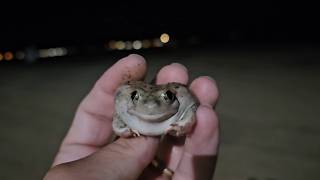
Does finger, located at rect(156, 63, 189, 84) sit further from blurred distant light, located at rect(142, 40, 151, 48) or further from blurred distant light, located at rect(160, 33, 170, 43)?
blurred distant light, located at rect(160, 33, 170, 43)

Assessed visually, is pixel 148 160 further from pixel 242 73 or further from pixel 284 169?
pixel 242 73

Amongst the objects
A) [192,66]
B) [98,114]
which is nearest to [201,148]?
[98,114]

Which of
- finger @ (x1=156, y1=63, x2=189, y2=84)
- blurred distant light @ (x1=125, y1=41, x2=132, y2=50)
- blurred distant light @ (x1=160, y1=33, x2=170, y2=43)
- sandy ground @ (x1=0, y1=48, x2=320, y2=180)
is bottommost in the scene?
sandy ground @ (x1=0, y1=48, x2=320, y2=180)

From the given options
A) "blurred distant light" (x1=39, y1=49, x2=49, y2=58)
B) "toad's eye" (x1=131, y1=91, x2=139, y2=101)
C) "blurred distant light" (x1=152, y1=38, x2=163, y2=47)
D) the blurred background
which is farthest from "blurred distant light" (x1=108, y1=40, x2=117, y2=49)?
"toad's eye" (x1=131, y1=91, x2=139, y2=101)

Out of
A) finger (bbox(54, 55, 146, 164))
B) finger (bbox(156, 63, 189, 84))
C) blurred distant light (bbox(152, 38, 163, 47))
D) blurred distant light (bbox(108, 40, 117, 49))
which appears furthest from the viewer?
blurred distant light (bbox(152, 38, 163, 47))

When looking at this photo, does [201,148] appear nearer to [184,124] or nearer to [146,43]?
[184,124]

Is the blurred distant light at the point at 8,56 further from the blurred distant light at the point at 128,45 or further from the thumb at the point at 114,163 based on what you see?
the thumb at the point at 114,163

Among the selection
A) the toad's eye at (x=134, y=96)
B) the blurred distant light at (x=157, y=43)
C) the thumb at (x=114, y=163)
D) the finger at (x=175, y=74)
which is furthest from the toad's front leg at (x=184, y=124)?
the blurred distant light at (x=157, y=43)
